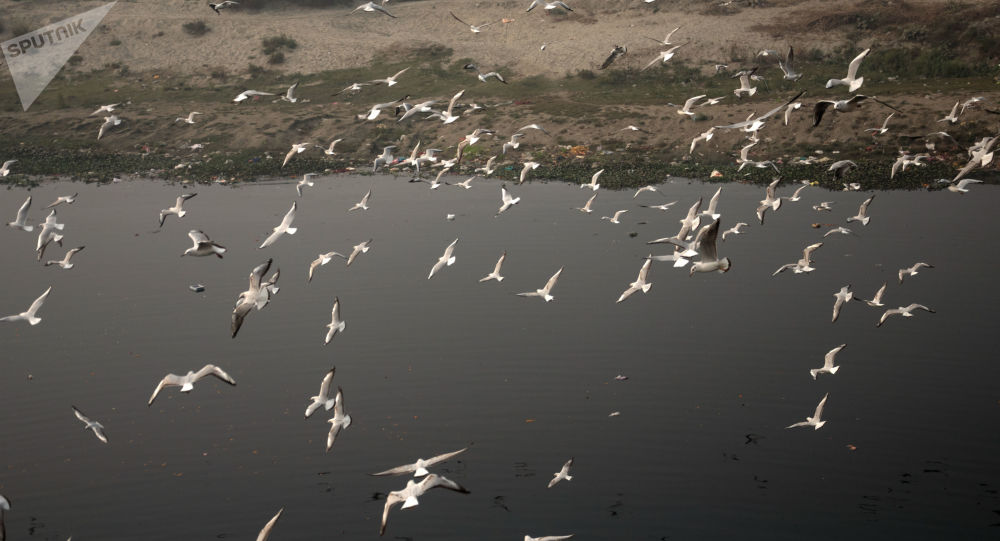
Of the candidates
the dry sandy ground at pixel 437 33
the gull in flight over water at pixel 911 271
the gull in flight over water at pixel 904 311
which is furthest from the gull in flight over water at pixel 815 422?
the dry sandy ground at pixel 437 33

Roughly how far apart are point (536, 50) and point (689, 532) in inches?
1119

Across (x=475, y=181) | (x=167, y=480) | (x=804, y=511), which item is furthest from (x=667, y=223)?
(x=167, y=480)

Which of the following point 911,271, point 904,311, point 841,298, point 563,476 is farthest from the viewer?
point 911,271

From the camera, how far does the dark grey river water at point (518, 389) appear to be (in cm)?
1297

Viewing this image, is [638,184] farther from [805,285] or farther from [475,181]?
[805,285]

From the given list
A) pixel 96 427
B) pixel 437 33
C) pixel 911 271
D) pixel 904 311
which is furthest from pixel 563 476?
pixel 437 33
